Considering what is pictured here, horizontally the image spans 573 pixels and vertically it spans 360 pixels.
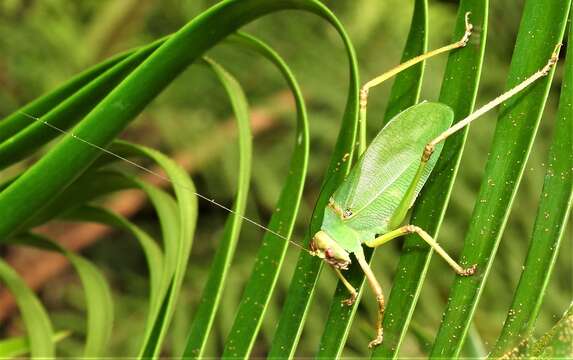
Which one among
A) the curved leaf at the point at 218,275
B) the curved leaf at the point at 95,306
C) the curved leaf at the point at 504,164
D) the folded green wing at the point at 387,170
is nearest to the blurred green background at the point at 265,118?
the curved leaf at the point at 95,306

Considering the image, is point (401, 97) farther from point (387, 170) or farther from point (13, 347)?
point (13, 347)

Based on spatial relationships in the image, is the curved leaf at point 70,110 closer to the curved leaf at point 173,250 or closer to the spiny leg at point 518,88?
the curved leaf at point 173,250

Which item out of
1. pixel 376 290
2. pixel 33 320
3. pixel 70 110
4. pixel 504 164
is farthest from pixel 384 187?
pixel 33 320

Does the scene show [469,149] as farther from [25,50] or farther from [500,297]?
[25,50]

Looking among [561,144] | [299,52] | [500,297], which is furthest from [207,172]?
[561,144]

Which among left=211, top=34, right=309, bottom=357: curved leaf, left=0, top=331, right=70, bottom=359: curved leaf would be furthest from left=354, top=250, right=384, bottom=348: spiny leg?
left=0, top=331, right=70, bottom=359: curved leaf

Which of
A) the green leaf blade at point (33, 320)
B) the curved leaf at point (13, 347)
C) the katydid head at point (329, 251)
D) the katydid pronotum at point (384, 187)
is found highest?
the katydid pronotum at point (384, 187)
